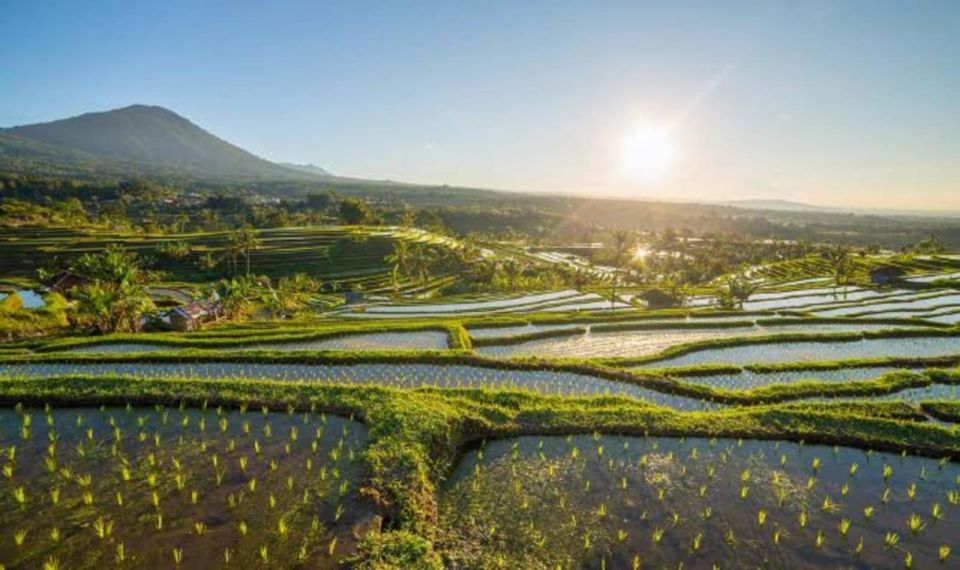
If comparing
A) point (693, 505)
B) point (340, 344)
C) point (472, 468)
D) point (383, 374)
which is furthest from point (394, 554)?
point (340, 344)

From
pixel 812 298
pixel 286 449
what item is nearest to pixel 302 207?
pixel 812 298

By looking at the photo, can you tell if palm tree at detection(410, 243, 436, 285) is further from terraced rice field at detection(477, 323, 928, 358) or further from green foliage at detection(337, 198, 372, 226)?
terraced rice field at detection(477, 323, 928, 358)

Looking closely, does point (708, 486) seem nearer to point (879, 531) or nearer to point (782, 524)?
point (782, 524)

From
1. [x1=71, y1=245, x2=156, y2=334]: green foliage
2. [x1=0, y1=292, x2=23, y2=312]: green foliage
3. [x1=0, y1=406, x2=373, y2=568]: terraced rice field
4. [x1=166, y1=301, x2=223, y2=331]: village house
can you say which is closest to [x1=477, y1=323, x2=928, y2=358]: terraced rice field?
[x1=0, y1=406, x2=373, y2=568]: terraced rice field

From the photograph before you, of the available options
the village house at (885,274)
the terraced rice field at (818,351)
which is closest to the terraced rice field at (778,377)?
the terraced rice field at (818,351)

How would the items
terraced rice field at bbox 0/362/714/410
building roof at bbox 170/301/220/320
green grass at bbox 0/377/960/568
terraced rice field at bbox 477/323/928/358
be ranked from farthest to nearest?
building roof at bbox 170/301/220/320, terraced rice field at bbox 477/323/928/358, terraced rice field at bbox 0/362/714/410, green grass at bbox 0/377/960/568

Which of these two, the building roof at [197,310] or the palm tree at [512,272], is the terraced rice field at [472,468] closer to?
the building roof at [197,310]

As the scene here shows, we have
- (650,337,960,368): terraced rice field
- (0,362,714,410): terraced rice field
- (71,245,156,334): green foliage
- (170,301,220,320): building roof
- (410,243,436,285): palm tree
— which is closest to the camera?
(0,362,714,410): terraced rice field

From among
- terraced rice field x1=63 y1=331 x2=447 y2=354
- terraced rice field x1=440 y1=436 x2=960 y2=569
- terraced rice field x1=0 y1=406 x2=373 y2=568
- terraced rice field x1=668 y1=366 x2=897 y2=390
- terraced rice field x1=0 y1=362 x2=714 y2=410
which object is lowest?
terraced rice field x1=63 y1=331 x2=447 y2=354
